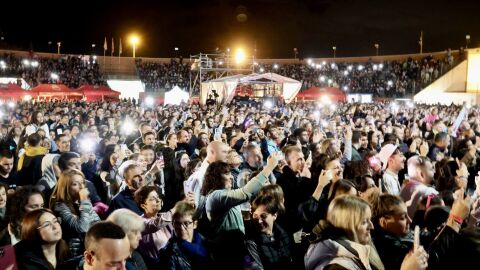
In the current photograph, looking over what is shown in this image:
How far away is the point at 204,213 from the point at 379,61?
146ft

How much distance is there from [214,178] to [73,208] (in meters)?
1.21

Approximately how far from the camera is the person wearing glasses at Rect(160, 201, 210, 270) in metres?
3.45

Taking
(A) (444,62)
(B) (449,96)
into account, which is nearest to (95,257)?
(B) (449,96)

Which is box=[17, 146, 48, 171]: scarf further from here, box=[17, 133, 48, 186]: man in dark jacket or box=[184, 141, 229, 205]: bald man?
box=[184, 141, 229, 205]: bald man

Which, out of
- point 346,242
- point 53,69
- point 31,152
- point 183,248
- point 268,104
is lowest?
point 183,248

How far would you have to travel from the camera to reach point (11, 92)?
26000mm

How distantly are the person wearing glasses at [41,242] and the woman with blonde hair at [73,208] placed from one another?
1.33 feet

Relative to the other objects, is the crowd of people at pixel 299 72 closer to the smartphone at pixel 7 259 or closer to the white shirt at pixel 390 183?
the white shirt at pixel 390 183

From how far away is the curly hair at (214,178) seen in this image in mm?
4102

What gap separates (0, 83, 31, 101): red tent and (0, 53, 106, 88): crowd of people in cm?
1441

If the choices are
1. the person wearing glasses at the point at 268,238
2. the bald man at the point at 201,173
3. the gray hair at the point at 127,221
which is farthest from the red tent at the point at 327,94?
the gray hair at the point at 127,221

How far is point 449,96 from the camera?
115 feet

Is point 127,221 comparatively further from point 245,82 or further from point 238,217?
point 245,82

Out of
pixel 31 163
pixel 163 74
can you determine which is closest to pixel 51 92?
pixel 163 74
